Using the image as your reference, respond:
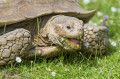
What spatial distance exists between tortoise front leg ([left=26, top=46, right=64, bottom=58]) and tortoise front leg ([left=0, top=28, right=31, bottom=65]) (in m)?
0.19

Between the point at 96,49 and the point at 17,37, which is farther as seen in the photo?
the point at 96,49

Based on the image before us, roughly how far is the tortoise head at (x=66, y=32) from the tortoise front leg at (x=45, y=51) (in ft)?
0.39

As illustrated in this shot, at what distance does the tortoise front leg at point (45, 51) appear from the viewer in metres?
3.37

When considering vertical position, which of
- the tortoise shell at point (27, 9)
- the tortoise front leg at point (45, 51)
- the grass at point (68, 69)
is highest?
the tortoise shell at point (27, 9)

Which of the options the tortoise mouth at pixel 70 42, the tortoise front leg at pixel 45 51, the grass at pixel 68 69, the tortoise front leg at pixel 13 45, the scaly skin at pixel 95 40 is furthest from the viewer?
the scaly skin at pixel 95 40

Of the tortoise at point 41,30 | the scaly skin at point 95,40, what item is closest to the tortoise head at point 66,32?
the tortoise at point 41,30

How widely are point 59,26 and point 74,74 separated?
2.66 feet

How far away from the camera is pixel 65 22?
3.31 meters

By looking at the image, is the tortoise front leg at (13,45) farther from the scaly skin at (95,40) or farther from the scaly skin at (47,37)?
the scaly skin at (95,40)

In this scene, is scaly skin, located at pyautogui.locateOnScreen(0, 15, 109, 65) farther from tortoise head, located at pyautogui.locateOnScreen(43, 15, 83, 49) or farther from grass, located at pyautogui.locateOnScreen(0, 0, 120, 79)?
grass, located at pyautogui.locateOnScreen(0, 0, 120, 79)

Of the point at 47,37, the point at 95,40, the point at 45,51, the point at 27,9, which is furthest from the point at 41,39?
the point at 95,40

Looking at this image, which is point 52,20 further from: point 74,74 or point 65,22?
point 74,74

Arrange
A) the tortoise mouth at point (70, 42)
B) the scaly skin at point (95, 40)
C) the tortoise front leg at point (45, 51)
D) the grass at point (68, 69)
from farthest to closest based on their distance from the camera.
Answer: the scaly skin at point (95, 40) < the tortoise front leg at point (45, 51) < the tortoise mouth at point (70, 42) < the grass at point (68, 69)

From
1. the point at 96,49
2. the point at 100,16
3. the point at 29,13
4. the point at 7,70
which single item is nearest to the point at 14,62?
the point at 7,70
